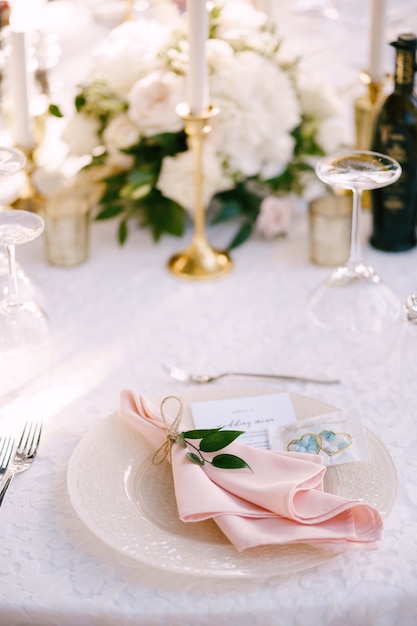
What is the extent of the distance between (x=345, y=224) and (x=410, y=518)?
632mm

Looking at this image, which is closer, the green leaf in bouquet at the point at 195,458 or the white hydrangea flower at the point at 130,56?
the green leaf in bouquet at the point at 195,458

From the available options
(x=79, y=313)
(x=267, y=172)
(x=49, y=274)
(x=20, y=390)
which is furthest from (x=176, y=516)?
(x=267, y=172)

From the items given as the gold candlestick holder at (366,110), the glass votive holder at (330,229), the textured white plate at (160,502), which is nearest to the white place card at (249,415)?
the textured white plate at (160,502)

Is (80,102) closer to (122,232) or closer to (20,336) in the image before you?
(122,232)

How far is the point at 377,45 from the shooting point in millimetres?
1641

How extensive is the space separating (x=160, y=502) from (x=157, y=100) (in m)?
0.77

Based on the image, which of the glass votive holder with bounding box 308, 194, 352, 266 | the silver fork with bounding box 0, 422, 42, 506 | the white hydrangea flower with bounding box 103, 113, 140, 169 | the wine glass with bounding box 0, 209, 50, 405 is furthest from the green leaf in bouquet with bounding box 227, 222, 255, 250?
the silver fork with bounding box 0, 422, 42, 506

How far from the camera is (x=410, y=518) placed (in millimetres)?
987

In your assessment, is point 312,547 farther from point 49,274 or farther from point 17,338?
point 49,274

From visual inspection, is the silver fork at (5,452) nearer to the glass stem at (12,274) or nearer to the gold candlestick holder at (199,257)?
the glass stem at (12,274)

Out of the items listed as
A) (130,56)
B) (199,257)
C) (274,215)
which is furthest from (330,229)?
(130,56)

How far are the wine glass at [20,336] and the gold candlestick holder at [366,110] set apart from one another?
73cm

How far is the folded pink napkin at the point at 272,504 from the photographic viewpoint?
2.96 feet

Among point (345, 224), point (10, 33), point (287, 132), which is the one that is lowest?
point (345, 224)
